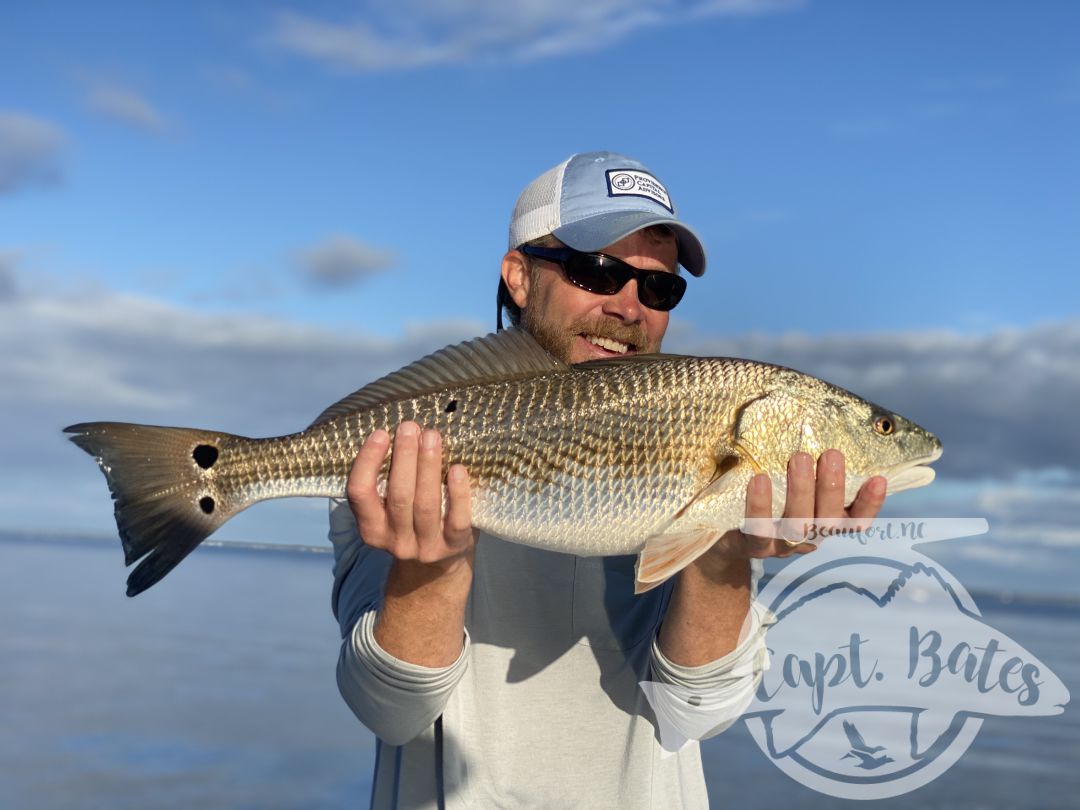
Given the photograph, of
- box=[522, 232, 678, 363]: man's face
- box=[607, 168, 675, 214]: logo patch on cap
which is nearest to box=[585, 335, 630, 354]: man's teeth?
box=[522, 232, 678, 363]: man's face

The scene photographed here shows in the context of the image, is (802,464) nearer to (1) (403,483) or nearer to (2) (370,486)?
(1) (403,483)

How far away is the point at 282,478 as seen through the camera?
3594 mm

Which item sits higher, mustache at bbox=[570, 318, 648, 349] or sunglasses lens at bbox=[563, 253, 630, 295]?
sunglasses lens at bbox=[563, 253, 630, 295]

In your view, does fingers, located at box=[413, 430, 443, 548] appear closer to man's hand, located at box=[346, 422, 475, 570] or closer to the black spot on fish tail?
man's hand, located at box=[346, 422, 475, 570]

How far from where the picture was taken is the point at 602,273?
14.8ft

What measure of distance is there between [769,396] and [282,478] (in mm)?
1835

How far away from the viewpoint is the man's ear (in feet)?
15.9

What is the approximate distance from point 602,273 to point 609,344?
0.34 m

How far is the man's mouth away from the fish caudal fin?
1.72 metres

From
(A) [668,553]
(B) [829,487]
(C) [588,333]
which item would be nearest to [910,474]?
(B) [829,487]

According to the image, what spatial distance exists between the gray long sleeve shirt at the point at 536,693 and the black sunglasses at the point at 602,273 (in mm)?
1292

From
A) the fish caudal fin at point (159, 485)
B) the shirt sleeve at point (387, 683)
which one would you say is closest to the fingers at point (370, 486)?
the shirt sleeve at point (387, 683)

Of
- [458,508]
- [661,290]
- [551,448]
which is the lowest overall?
[458,508]

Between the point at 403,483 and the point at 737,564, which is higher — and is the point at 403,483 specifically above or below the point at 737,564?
above
